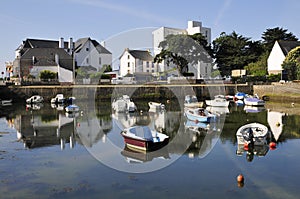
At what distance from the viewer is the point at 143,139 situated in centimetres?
1656

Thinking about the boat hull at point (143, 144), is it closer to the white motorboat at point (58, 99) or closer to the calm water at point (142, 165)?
the calm water at point (142, 165)

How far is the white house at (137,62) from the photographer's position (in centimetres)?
7294

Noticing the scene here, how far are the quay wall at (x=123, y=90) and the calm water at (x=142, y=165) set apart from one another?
26988 mm

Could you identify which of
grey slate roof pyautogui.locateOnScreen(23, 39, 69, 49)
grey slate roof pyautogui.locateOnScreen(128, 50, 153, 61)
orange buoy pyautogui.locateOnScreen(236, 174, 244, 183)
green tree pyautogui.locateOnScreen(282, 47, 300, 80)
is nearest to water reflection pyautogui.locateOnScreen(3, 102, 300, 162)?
orange buoy pyautogui.locateOnScreen(236, 174, 244, 183)

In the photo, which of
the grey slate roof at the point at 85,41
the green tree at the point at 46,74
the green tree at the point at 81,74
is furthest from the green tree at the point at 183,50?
the green tree at the point at 46,74

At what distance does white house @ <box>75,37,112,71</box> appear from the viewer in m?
77.1

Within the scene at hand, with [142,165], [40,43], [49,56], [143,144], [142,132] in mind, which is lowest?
[142,165]

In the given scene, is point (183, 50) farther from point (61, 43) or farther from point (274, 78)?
point (61, 43)

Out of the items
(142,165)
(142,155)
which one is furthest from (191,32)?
(142,165)

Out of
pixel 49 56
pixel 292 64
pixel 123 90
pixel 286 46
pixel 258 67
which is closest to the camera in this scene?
pixel 123 90

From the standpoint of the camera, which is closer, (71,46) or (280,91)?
(280,91)

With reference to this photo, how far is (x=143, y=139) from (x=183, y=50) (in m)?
52.2

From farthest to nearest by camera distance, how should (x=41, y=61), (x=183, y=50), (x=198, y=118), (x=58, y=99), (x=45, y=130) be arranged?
(x=183, y=50), (x=41, y=61), (x=58, y=99), (x=198, y=118), (x=45, y=130)

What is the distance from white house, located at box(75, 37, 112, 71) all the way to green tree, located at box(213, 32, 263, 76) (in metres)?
26.5
